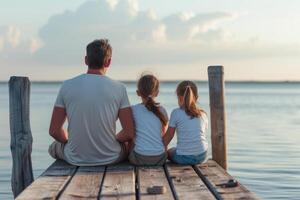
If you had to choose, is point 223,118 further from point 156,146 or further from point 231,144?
point 231,144

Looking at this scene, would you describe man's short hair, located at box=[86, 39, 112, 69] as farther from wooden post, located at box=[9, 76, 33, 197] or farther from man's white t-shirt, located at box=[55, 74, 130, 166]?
wooden post, located at box=[9, 76, 33, 197]

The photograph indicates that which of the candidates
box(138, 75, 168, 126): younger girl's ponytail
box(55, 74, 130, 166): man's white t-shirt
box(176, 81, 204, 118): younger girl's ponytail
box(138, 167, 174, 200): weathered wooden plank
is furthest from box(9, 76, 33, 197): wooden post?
box(176, 81, 204, 118): younger girl's ponytail

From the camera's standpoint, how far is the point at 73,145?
820 centimetres

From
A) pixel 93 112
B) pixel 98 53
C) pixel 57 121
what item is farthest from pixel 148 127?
pixel 98 53

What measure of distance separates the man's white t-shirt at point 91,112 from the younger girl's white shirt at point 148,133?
1.30 ft

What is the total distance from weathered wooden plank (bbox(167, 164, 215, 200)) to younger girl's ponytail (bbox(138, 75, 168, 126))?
63 cm

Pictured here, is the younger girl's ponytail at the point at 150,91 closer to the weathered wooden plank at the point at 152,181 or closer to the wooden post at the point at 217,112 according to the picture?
the weathered wooden plank at the point at 152,181

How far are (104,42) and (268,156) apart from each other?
38.2ft

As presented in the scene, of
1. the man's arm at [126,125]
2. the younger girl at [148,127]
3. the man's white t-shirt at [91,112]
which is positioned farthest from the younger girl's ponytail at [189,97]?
the man's white t-shirt at [91,112]

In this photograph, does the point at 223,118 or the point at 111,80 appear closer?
the point at 111,80

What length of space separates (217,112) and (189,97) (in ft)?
3.15

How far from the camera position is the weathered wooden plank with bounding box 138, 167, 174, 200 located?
21.2 ft

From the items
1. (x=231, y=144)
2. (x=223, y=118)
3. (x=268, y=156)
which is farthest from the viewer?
(x=231, y=144)

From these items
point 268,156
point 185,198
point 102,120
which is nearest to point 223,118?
point 102,120
